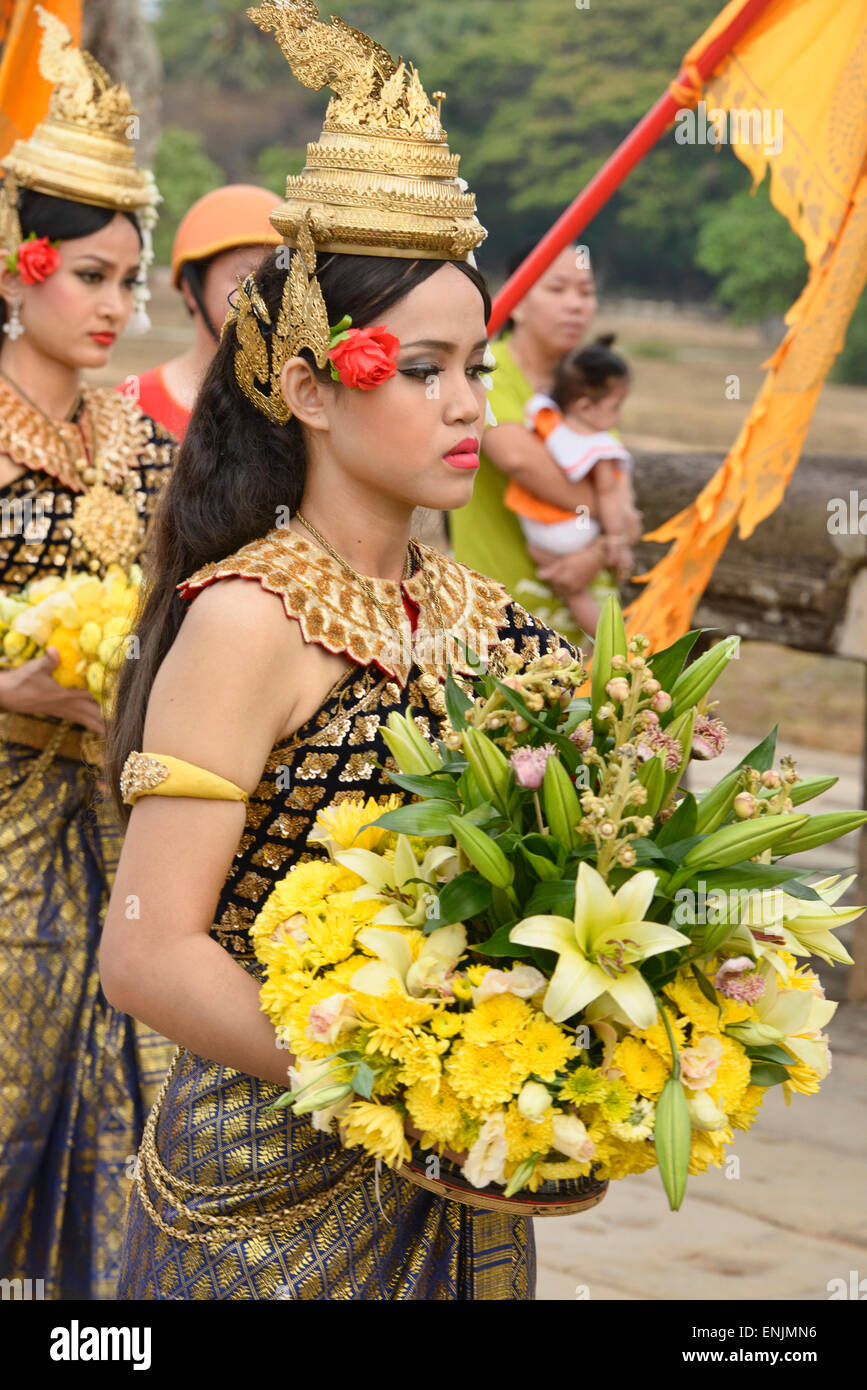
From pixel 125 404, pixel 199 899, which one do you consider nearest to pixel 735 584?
pixel 125 404

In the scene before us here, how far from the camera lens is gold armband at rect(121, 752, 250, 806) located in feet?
5.58

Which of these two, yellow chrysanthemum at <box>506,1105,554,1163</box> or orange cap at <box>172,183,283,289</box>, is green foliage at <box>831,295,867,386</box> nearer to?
orange cap at <box>172,183,283,289</box>

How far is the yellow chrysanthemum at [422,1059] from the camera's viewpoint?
1547 millimetres

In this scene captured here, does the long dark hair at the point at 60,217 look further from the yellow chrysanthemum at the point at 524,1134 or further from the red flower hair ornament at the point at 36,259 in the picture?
the yellow chrysanthemum at the point at 524,1134

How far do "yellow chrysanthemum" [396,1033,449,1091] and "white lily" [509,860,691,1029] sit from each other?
108 mm

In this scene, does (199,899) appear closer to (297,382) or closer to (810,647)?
(297,382)

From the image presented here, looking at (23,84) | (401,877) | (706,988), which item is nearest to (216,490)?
(401,877)

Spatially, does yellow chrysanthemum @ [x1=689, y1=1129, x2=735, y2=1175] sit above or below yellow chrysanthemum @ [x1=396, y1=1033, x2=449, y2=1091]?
below

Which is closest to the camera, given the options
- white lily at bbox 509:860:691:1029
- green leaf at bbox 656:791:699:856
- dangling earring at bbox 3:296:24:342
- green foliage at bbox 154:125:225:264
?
white lily at bbox 509:860:691:1029

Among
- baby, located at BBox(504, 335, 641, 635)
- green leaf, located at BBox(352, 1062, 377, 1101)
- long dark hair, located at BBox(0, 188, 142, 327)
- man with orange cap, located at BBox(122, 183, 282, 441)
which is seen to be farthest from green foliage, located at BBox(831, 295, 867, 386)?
green leaf, located at BBox(352, 1062, 377, 1101)

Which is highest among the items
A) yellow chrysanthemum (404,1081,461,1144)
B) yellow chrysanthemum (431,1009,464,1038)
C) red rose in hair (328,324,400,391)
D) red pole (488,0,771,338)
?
red pole (488,0,771,338)

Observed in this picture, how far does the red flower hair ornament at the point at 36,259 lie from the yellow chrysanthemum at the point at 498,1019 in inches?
87.4

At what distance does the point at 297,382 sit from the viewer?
188cm
